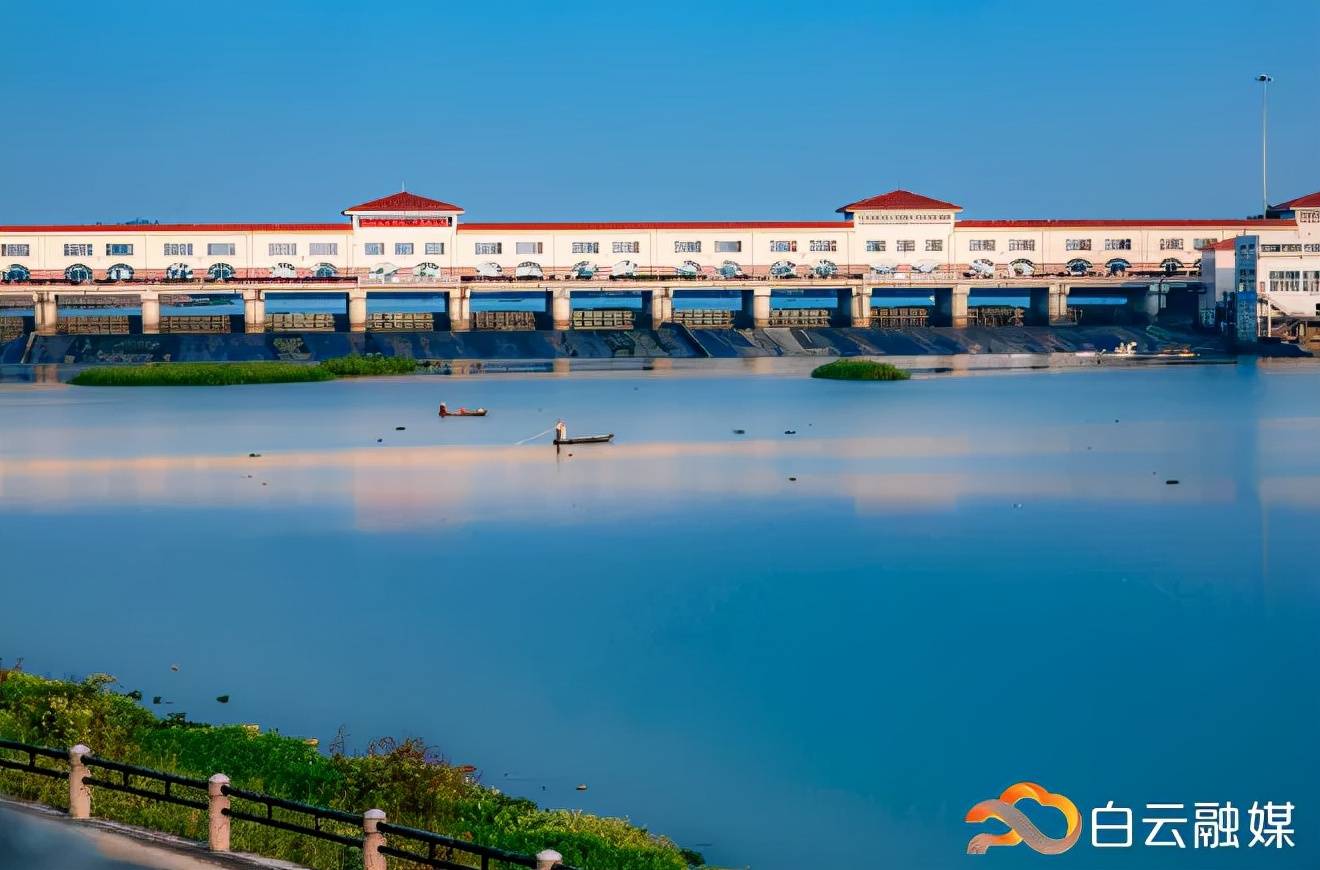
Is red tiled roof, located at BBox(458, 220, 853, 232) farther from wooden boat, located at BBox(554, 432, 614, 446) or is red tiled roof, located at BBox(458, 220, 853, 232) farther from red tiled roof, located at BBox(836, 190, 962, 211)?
wooden boat, located at BBox(554, 432, 614, 446)

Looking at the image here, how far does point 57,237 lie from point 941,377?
140 ft

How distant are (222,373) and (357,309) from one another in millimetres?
15812

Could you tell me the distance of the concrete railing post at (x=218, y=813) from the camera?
10086 millimetres

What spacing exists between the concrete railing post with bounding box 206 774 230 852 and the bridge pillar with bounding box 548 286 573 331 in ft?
232

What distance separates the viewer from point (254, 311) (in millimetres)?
77938

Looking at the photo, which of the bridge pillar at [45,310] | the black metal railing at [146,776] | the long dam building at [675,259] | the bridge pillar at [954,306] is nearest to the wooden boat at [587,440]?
the black metal railing at [146,776]

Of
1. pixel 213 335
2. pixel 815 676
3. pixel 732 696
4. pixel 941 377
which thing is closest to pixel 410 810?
pixel 732 696

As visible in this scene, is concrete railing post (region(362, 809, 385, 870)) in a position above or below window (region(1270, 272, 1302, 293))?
below

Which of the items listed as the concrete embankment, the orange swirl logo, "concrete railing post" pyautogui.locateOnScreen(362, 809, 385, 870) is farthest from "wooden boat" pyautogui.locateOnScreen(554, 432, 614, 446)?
the concrete embankment

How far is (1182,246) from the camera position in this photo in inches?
3418

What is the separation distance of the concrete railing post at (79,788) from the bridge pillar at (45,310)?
233ft

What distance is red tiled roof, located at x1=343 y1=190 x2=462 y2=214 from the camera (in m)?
81.2

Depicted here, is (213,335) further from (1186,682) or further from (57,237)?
(1186,682)

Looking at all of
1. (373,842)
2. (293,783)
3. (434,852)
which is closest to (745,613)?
(293,783)
